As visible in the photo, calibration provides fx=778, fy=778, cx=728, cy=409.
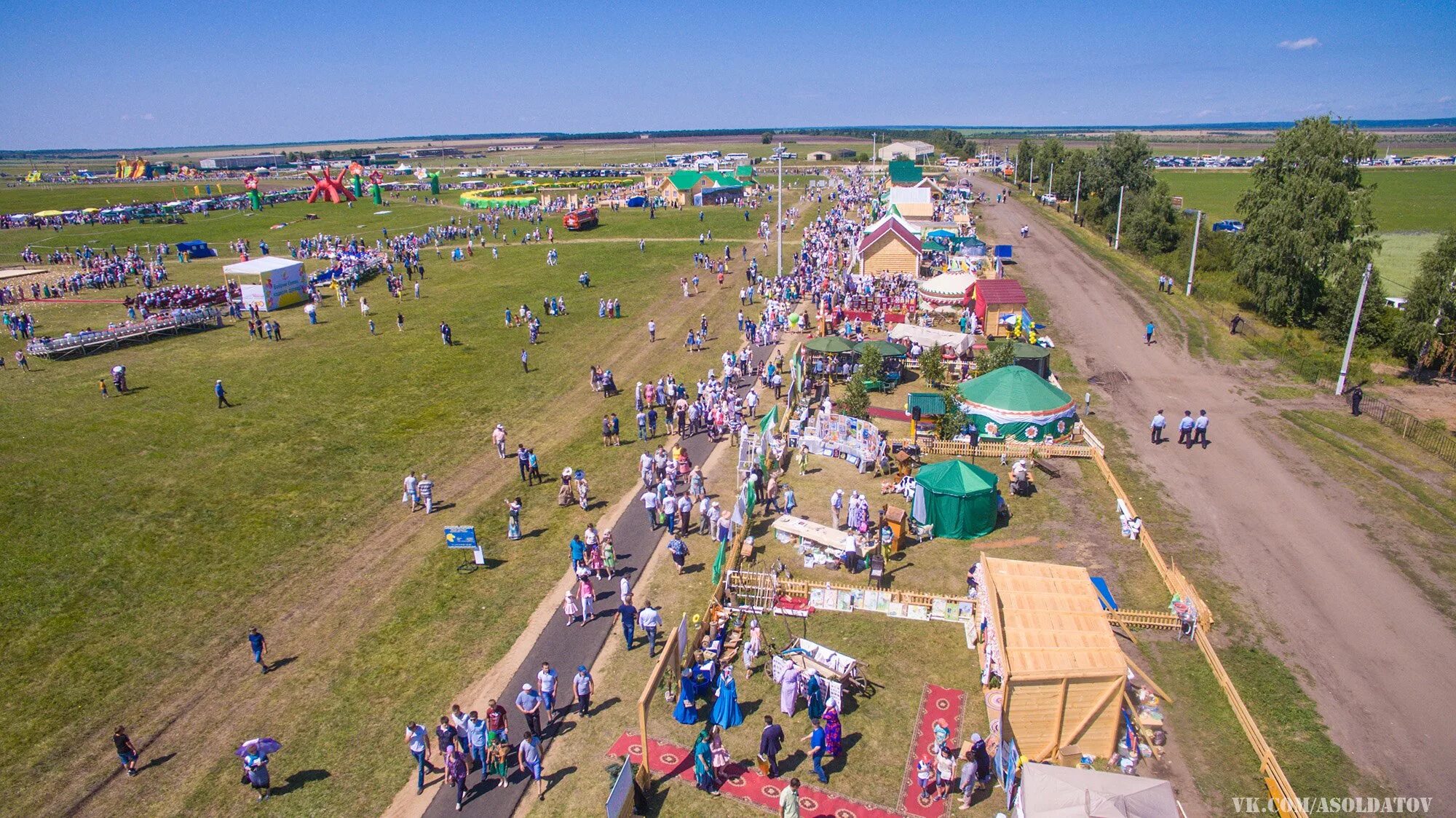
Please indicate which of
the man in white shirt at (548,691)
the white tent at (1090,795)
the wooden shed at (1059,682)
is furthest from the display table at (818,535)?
the white tent at (1090,795)

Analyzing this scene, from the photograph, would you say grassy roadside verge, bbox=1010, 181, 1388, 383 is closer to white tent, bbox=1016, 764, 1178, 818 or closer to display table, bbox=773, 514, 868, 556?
display table, bbox=773, 514, 868, 556

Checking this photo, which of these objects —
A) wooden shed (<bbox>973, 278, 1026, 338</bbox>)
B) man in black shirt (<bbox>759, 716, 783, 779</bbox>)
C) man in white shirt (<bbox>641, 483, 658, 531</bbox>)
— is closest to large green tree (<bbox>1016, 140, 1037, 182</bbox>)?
wooden shed (<bbox>973, 278, 1026, 338</bbox>)

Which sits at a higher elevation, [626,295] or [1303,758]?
[626,295]

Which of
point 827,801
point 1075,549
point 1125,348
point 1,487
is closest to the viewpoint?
point 827,801

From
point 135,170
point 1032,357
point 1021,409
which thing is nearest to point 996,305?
point 1032,357

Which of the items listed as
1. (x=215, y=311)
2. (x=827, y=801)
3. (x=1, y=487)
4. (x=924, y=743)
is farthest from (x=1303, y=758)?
(x=215, y=311)

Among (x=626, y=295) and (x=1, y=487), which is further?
(x=626, y=295)

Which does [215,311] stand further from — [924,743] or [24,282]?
[924,743]
